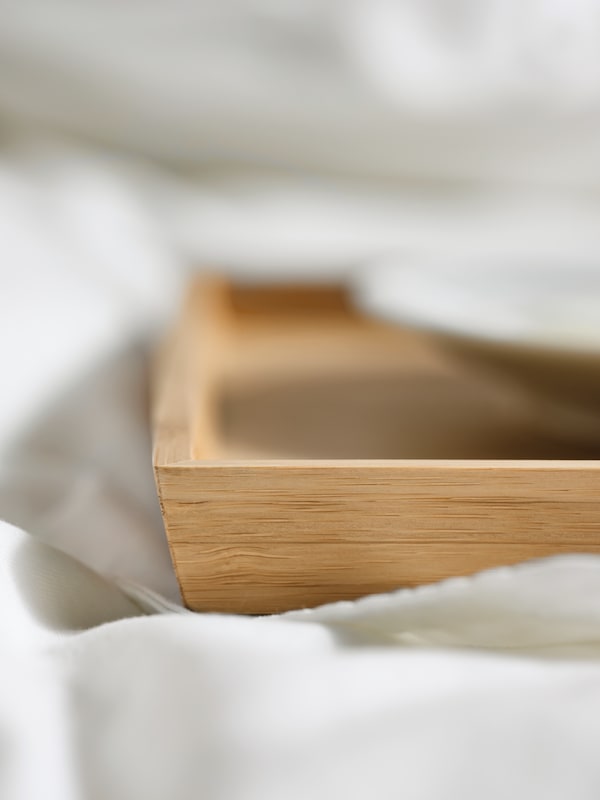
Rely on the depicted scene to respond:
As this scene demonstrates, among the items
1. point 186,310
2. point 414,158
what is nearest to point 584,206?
point 414,158

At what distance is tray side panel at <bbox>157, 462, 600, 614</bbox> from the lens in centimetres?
21

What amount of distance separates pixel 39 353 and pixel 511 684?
254 mm

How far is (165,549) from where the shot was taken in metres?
0.29

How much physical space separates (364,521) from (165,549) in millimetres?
95

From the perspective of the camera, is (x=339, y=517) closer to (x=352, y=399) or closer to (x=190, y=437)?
(x=190, y=437)

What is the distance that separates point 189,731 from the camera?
0.19 m

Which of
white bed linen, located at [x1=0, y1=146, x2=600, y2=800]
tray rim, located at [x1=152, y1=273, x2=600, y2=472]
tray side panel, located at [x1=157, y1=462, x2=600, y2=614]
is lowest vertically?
white bed linen, located at [x1=0, y1=146, x2=600, y2=800]

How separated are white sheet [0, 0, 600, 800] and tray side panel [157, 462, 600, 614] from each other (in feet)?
0.05

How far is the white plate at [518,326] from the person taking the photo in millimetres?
270

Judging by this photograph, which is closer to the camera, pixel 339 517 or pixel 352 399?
pixel 339 517

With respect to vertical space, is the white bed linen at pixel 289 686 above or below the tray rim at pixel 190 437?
below

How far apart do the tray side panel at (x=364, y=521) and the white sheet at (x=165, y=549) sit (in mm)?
15

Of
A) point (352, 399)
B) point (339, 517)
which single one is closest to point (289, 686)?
point (339, 517)

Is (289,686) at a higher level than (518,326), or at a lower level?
lower
